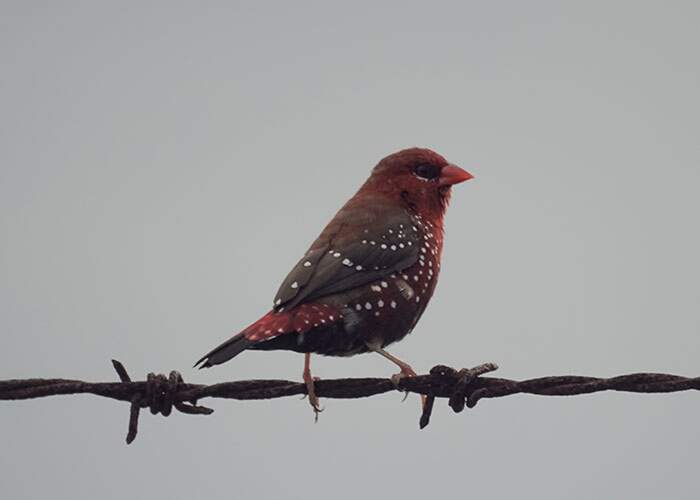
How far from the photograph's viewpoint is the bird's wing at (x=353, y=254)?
5305mm

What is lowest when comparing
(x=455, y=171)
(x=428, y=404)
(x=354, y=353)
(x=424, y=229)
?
(x=428, y=404)

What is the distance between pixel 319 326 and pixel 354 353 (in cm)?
54

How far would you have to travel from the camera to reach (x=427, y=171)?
6797 millimetres

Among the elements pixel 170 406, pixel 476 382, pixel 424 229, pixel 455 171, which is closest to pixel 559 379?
pixel 476 382

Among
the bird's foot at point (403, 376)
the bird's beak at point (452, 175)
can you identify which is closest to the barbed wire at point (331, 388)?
the bird's foot at point (403, 376)

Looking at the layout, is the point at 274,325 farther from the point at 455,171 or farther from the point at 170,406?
the point at 455,171

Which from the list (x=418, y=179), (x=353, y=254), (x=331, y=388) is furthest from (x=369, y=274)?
(x=331, y=388)

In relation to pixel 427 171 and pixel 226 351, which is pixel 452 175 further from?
pixel 226 351

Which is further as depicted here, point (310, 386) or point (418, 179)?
point (418, 179)

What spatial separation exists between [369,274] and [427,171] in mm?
1333

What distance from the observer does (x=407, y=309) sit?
579cm

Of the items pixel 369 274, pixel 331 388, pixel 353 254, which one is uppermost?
pixel 353 254

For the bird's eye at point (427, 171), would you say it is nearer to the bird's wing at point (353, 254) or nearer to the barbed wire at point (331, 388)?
the bird's wing at point (353, 254)

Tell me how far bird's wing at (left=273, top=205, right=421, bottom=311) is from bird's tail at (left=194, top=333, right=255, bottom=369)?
1.46 feet
